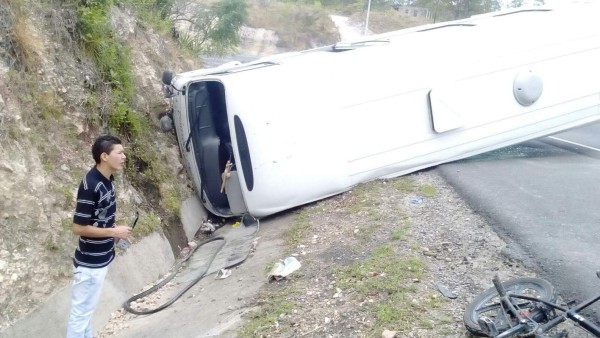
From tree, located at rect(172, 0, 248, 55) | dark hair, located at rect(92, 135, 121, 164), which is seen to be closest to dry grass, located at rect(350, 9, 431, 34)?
tree, located at rect(172, 0, 248, 55)

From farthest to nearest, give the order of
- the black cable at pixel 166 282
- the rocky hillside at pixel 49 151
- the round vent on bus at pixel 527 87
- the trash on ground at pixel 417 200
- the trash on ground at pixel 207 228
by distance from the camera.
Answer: the trash on ground at pixel 207 228 < the round vent on bus at pixel 527 87 < the trash on ground at pixel 417 200 < the black cable at pixel 166 282 < the rocky hillside at pixel 49 151

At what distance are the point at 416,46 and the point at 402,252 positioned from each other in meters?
3.71

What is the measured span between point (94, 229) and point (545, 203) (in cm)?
481

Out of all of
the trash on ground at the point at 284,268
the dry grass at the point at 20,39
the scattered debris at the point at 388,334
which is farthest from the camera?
the dry grass at the point at 20,39

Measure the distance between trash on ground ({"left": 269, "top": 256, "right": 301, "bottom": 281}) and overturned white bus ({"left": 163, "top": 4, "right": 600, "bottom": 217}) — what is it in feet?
5.52

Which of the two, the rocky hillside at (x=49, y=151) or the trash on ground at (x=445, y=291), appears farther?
the rocky hillside at (x=49, y=151)

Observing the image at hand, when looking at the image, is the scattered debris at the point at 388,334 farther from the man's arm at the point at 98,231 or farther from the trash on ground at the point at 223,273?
the trash on ground at the point at 223,273

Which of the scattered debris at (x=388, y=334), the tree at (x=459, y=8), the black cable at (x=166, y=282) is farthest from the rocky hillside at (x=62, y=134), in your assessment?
the tree at (x=459, y=8)

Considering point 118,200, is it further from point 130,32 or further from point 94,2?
point 130,32

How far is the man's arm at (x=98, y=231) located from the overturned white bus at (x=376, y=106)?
3.08 metres

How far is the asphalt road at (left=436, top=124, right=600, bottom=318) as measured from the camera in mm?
4926

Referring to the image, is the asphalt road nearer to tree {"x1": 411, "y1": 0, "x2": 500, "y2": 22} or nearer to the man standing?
the man standing

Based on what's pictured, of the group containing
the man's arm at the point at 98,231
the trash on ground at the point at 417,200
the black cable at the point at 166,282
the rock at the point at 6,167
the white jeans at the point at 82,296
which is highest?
the rock at the point at 6,167

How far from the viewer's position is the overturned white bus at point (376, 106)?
7359 mm
